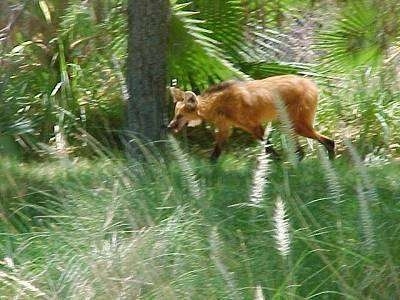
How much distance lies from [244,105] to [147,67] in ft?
3.34

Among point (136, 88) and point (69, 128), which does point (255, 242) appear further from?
point (69, 128)

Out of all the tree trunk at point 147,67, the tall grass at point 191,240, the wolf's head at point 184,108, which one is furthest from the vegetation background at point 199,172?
the wolf's head at point 184,108

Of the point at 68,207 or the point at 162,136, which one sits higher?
the point at 68,207

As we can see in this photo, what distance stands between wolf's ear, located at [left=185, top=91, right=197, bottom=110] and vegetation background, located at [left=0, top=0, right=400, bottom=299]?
15.5 inches

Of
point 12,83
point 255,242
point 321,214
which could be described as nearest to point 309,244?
point 255,242

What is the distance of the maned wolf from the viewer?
709 cm

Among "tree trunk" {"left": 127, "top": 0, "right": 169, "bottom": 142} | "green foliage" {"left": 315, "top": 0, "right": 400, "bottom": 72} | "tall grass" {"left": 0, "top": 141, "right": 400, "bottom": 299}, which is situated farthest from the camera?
"green foliage" {"left": 315, "top": 0, "right": 400, "bottom": 72}

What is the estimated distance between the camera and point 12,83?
7918 mm

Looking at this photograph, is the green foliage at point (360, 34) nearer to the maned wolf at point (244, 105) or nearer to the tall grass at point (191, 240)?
the maned wolf at point (244, 105)

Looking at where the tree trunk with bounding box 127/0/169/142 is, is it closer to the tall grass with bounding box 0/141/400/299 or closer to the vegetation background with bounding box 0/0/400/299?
the vegetation background with bounding box 0/0/400/299

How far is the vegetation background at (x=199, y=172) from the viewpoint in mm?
3750

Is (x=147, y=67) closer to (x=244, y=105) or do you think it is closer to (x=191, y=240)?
(x=244, y=105)

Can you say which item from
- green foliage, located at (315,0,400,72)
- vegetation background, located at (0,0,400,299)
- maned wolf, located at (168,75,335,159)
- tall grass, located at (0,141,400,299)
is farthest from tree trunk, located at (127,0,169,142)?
green foliage, located at (315,0,400,72)

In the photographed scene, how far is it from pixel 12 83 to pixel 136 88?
1.81 m
